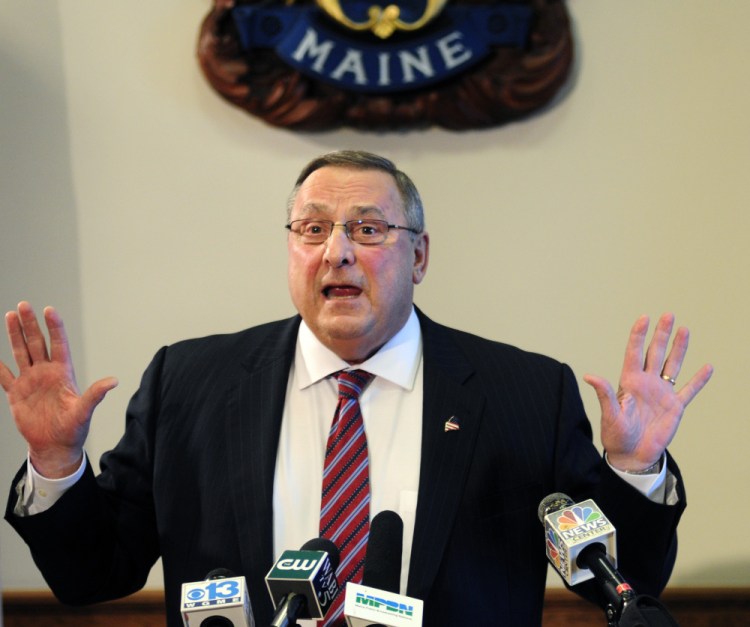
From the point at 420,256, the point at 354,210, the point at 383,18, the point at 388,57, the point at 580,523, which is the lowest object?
the point at 580,523

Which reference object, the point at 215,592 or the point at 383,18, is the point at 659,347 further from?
the point at 383,18

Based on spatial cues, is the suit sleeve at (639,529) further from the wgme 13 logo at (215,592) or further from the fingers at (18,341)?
the fingers at (18,341)

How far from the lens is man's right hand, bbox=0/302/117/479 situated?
1.77 m

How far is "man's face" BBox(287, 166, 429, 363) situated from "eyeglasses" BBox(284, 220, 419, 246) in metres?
0.01

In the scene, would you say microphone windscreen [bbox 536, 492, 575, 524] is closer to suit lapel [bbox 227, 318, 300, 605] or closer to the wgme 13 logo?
the wgme 13 logo

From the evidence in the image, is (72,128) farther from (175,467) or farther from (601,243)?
(601,243)

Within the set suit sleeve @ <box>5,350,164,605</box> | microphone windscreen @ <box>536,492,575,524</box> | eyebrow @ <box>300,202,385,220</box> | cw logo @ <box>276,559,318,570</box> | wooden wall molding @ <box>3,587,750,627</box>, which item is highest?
eyebrow @ <box>300,202,385,220</box>

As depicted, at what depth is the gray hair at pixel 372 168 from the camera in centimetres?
212

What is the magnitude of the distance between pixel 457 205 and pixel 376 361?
1119mm

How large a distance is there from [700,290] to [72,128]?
2022 millimetres

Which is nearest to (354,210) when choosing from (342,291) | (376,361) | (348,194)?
(348,194)

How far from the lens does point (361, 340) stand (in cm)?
202

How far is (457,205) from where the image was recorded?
304cm

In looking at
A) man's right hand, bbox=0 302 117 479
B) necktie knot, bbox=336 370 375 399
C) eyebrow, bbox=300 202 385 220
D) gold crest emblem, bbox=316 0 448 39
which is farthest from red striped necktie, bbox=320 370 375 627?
gold crest emblem, bbox=316 0 448 39
